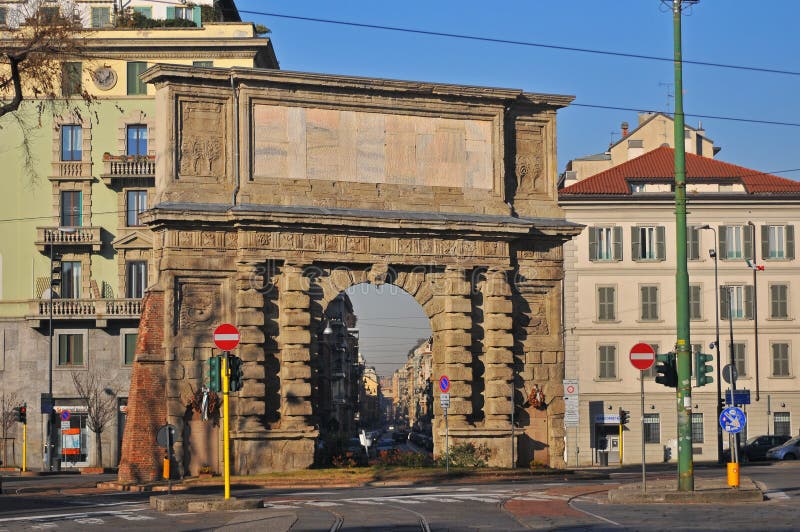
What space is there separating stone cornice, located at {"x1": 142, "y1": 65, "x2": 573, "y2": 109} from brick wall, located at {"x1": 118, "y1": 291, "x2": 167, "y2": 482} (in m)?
7.12

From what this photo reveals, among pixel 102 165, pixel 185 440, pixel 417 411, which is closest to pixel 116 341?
pixel 102 165

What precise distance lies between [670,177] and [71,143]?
32700 mm

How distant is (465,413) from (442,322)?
10.4 feet

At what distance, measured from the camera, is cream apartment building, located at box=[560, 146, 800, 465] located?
70.7m

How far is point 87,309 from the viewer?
65.6 m

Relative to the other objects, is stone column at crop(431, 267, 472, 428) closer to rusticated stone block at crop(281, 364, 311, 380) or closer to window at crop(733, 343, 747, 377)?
rusticated stone block at crop(281, 364, 311, 380)

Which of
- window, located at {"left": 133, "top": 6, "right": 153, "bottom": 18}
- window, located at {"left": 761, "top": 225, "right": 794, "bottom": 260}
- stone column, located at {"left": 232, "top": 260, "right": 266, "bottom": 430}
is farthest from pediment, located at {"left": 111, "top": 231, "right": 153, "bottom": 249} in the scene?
window, located at {"left": 761, "top": 225, "right": 794, "bottom": 260}

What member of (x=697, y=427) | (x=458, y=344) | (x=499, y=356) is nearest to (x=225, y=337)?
(x=458, y=344)

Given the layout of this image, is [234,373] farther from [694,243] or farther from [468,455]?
[694,243]

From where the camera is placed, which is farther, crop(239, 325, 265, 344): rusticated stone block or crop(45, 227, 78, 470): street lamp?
crop(45, 227, 78, 470): street lamp

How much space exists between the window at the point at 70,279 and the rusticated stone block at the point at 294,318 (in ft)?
88.6

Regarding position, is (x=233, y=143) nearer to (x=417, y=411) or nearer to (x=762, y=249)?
(x=762, y=249)

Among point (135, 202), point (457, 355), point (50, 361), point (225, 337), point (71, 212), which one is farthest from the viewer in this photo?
point (135, 202)

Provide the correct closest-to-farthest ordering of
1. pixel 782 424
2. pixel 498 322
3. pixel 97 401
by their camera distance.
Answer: pixel 498 322 → pixel 97 401 → pixel 782 424
